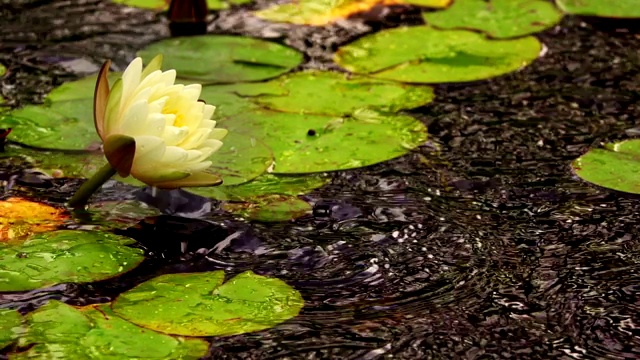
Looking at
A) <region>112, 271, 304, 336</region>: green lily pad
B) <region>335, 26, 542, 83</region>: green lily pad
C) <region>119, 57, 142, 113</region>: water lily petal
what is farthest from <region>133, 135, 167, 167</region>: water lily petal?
<region>335, 26, 542, 83</region>: green lily pad

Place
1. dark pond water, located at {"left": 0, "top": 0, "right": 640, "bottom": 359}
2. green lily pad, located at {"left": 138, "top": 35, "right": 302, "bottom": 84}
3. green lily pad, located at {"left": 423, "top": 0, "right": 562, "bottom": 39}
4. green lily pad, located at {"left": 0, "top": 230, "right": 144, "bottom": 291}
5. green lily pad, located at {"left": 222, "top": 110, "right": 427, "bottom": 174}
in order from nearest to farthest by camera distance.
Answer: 1. dark pond water, located at {"left": 0, "top": 0, "right": 640, "bottom": 359}
2. green lily pad, located at {"left": 0, "top": 230, "right": 144, "bottom": 291}
3. green lily pad, located at {"left": 222, "top": 110, "right": 427, "bottom": 174}
4. green lily pad, located at {"left": 138, "top": 35, "right": 302, "bottom": 84}
5. green lily pad, located at {"left": 423, "top": 0, "right": 562, "bottom": 39}

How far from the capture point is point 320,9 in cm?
345

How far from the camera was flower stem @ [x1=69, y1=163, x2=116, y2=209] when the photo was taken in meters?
2.05

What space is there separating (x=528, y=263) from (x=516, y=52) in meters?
1.23

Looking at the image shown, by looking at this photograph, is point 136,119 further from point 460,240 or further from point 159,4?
point 159,4

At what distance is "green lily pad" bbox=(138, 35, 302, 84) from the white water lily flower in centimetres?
82

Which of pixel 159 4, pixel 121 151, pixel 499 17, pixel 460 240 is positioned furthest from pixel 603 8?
pixel 121 151

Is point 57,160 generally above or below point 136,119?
below

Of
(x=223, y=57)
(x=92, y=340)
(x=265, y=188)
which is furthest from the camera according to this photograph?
(x=223, y=57)

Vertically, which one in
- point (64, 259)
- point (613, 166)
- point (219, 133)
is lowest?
point (613, 166)

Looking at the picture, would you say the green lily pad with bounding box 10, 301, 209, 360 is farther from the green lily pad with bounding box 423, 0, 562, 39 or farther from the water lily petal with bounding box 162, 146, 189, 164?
the green lily pad with bounding box 423, 0, 562, 39

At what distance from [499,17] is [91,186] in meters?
1.70

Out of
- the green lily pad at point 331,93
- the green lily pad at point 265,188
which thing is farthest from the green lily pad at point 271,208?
the green lily pad at point 331,93

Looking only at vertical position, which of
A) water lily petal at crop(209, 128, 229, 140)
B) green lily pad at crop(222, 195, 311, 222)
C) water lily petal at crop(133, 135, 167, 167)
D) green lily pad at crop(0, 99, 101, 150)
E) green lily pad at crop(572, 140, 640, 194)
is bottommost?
green lily pad at crop(572, 140, 640, 194)
